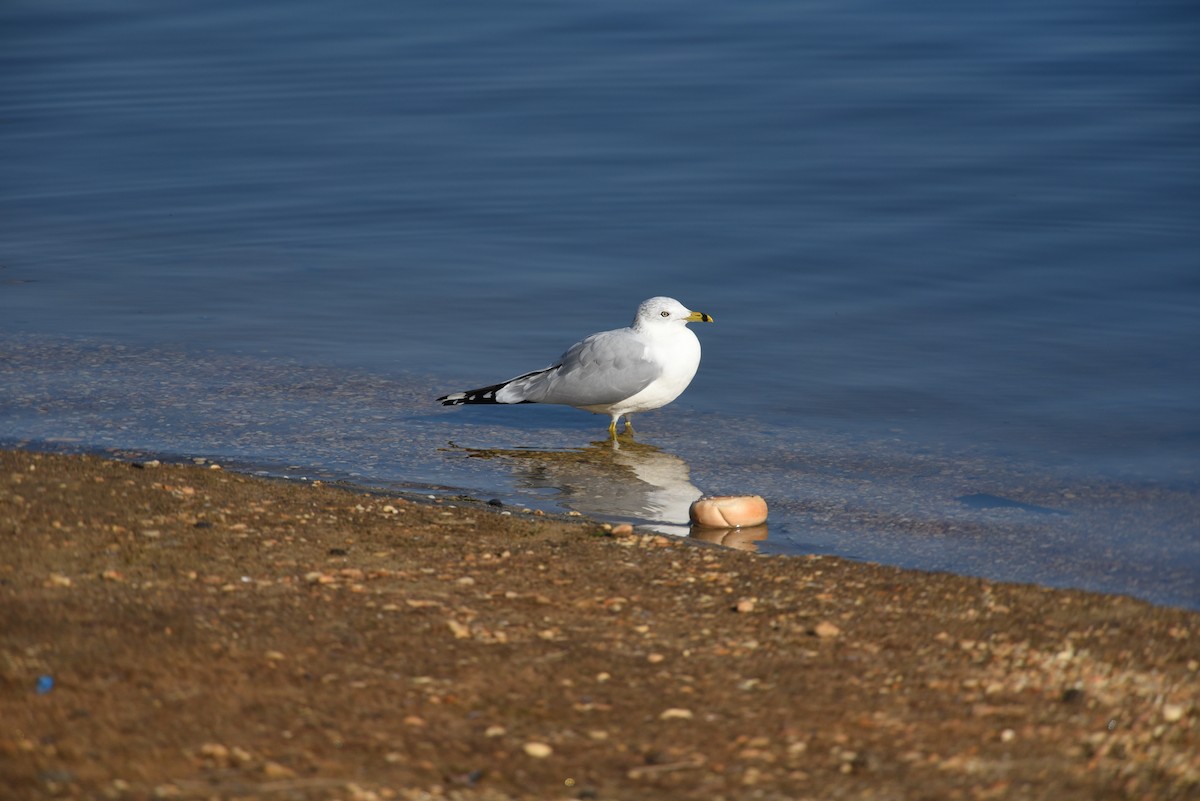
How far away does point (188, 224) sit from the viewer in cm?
1395

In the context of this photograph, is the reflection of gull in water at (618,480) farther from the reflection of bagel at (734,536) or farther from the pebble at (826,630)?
the pebble at (826,630)

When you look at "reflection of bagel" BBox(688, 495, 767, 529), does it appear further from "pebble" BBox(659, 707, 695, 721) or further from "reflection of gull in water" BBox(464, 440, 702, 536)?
"pebble" BBox(659, 707, 695, 721)

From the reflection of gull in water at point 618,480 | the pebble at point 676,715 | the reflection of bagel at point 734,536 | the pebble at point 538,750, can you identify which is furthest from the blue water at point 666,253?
the pebble at point 538,750

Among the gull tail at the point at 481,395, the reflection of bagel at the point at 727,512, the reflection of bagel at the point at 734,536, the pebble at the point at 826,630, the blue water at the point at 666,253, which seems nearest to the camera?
the pebble at the point at 826,630

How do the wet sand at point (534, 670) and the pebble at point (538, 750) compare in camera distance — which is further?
the pebble at point (538, 750)

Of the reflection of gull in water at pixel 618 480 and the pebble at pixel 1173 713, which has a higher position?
the pebble at pixel 1173 713

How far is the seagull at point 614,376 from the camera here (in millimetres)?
8539

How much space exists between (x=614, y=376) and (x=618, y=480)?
1.00 metres

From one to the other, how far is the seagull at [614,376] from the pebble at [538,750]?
4.67 meters

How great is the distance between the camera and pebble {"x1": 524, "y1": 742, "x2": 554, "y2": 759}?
3.88 m

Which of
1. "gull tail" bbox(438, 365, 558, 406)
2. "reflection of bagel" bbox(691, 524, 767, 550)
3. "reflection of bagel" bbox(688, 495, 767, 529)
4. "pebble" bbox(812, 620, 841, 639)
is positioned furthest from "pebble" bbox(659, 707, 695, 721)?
"gull tail" bbox(438, 365, 558, 406)

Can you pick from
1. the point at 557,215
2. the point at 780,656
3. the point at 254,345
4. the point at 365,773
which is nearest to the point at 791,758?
the point at 780,656

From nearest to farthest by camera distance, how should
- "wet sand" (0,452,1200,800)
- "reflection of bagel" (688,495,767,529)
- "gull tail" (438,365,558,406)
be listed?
"wet sand" (0,452,1200,800)
"reflection of bagel" (688,495,767,529)
"gull tail" (438,365,558,406)

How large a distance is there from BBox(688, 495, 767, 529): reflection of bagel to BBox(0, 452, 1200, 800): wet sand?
0.59 m
